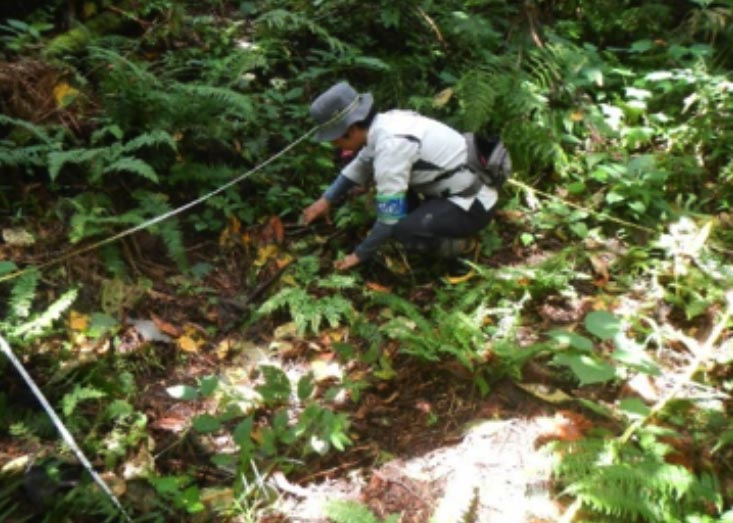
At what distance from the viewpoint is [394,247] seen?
4852 millimetres

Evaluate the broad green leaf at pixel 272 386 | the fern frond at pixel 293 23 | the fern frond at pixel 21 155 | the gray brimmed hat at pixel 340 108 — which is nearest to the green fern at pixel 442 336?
the broad green leaf at pixel 272 386

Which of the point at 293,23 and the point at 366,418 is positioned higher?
the point at 293,23

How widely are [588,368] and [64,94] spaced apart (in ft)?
13.7

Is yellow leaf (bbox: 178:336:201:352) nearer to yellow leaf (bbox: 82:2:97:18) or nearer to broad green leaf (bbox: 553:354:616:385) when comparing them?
broad green leaf (bbox: 553:354:616:385)

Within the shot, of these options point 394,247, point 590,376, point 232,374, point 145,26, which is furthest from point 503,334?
point 145,26

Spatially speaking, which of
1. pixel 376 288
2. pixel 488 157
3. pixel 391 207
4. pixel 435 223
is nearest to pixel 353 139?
pixel 391 207

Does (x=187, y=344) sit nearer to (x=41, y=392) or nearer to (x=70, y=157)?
(x=41, y=392)

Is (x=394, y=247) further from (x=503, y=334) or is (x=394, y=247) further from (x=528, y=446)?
(x=528, y=446)

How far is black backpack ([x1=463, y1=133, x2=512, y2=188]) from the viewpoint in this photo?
4.45 metres

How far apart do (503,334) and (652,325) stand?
0.91 metres

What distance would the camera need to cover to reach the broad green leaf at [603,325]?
340cm

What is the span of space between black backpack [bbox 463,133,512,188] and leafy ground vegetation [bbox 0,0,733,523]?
20.9 inches

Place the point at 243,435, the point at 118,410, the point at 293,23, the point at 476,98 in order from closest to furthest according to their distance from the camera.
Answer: the point at 243,435 < the point at 118,410 < the point at 476,98 < the point at 293,23

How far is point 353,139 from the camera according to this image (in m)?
4.41
